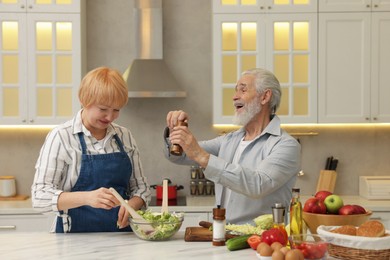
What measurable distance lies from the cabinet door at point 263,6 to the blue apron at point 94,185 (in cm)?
208

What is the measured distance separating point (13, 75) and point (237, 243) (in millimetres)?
2792

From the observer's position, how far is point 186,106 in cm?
536

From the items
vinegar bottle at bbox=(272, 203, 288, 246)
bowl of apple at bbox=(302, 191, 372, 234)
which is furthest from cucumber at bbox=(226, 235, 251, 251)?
bowl of apple at bbox=(302, 191, 372, 234)

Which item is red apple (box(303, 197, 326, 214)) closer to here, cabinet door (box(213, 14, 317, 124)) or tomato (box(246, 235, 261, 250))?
tomato (box(246, 235, 261, 250))

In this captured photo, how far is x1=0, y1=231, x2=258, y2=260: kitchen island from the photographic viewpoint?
262 cm

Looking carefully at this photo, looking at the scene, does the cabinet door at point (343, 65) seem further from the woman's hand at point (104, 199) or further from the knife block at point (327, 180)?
the woman's hand at point (104, 199)

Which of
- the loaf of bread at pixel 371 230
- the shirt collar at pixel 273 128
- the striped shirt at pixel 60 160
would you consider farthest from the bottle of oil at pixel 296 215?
the striped shirt at pixel 60 160

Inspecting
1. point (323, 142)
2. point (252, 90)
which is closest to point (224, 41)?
point (323, 142)

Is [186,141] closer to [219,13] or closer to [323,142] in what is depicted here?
[219,13]

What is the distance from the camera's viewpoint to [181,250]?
107 inches

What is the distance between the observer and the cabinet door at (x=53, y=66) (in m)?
4.88

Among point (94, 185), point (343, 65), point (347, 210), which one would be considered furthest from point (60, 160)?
point (343, 65)

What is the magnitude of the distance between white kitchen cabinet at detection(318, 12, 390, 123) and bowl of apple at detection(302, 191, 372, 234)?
228cm

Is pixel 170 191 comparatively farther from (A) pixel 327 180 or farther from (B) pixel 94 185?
(B) pixel 94 185
